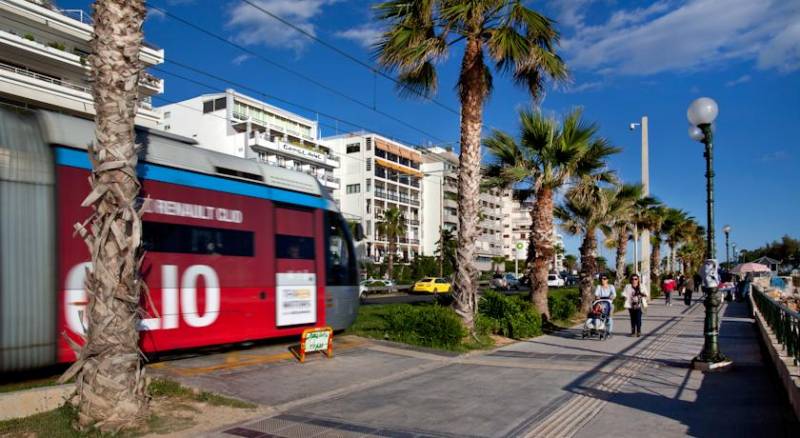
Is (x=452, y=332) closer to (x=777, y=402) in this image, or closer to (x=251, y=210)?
(x=251, y=210)

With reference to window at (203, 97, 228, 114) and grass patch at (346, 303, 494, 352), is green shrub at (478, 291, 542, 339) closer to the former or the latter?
grass patch at (346, 303, 494, 352)

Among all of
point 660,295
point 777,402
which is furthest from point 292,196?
point 660,295

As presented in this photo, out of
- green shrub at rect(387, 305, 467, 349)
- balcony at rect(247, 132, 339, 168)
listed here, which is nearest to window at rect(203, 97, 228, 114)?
balcony at rect(247, 132, 339, 168)

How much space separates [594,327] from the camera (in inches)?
585

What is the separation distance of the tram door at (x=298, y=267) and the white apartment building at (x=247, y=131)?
164 feet

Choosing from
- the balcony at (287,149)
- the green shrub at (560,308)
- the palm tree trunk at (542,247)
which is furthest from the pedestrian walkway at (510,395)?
the balcony at (287,149)

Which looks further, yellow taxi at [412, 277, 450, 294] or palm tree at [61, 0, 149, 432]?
yellow taxi at [412, 277, 450, 294]

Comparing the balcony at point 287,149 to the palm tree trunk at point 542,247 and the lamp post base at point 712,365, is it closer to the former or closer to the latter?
the palm tree trunk at point 542,247

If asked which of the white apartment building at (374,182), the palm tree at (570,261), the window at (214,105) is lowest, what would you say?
the palm tree at (570,261)

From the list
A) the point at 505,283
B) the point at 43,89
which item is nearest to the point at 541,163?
the point at 43,89

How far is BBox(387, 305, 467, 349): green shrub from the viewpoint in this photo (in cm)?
1242

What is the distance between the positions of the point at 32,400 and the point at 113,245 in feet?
6.33

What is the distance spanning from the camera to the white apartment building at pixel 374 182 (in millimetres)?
77000

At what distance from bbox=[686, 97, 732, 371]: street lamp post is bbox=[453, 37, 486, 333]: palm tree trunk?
4.57 meters
